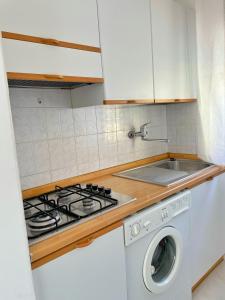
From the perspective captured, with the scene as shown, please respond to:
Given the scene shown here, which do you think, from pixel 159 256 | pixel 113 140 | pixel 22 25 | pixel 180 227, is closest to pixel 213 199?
pixel 180 227

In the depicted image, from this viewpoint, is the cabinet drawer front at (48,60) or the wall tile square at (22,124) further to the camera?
the wall tile square at (22,124)

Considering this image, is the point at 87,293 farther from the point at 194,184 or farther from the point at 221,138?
the point at 221,138

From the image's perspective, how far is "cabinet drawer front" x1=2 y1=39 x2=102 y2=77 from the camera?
0.98 meters

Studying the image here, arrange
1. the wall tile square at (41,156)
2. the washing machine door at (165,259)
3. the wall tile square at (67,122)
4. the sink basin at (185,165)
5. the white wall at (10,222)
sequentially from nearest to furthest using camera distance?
the white wall at (10,222) < the washing machine door at (165,259) < the wall tile square at (41,156) < the wall tile square at (67,122) < the sink basin at (185,165)

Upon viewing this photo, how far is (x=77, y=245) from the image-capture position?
0.93 metres

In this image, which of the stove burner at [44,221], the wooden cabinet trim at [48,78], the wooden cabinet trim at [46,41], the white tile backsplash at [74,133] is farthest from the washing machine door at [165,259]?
the wooden cabinet trim at [46,41]

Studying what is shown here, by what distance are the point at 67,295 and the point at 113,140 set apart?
1154 millimetres

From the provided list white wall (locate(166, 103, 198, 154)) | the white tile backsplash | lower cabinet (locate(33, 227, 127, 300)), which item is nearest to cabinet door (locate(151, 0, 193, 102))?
white wall (locate(166, 103, 198, 154))

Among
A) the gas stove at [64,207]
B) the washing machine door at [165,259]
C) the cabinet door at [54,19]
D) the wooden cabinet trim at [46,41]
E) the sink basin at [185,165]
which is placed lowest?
the washing machine door at [165,259]

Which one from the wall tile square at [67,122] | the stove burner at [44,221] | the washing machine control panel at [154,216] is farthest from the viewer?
the wall tile square at [67,122]

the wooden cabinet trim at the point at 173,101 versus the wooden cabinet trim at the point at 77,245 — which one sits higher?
the wooden cabinet trim at the point at 173,101

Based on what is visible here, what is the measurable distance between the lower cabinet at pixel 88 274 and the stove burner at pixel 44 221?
145mm

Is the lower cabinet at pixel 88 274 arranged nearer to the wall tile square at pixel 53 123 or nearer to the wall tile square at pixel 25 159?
the wall tile square at pixel 25 159

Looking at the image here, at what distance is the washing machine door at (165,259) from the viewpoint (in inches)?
50.3
